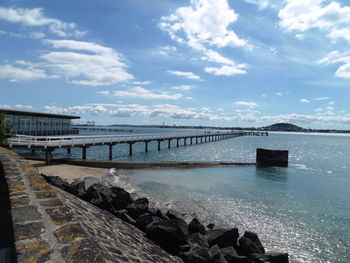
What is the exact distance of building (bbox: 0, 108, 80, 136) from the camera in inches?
1265

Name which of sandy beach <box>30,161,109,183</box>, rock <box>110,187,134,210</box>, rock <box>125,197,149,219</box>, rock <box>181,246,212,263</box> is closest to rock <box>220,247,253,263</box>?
Answer: rock <box>181,246,212,263</box>

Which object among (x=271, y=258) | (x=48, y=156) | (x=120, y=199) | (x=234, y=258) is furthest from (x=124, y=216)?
(x=48, y=156)

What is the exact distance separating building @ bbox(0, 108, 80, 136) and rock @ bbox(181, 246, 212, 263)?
1206 inches

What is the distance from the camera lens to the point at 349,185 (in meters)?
20.8

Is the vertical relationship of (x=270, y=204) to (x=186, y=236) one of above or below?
below

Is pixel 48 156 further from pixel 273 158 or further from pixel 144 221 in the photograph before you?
pixel 273 158

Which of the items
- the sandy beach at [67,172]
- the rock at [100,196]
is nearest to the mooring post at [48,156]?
the sandy beach at [67,172]

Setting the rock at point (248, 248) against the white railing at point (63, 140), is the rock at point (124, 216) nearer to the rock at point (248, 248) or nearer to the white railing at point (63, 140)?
the rock at point (248, 248)

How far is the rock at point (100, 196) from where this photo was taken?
8273mm

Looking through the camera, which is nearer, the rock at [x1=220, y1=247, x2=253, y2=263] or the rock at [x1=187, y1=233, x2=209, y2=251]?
the rock at [x1=220, y1=247, x2=253, y2=263]

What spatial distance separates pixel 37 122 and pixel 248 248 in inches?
1565

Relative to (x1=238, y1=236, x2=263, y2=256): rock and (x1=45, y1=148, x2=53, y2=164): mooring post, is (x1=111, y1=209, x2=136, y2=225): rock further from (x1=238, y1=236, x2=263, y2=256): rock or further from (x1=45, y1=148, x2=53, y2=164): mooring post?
(x1=45, y1=148, x2=53, y2=164): mooring post

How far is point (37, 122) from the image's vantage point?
37.6 m

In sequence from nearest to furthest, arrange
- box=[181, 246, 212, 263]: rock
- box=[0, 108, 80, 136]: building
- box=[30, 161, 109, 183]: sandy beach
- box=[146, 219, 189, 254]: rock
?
box=[181, 246, 212, 263]: rock, box=[146, 219, 189, 254]: rock, box=[30, 161, 109, 183]: sandy beach, box=[0, 108, 80, 136]: building
